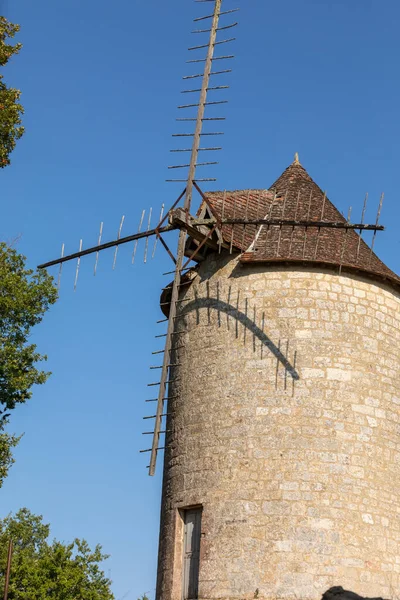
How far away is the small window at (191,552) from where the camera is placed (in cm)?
1366

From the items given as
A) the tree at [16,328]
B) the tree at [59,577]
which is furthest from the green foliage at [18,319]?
the tree at [59,577]

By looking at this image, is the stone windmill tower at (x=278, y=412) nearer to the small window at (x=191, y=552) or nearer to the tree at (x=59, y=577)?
the small window at (x=191, y=552)

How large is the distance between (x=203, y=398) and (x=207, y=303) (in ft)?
5.54

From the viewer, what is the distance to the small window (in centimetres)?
1366

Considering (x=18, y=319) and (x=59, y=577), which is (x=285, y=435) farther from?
(x=59, y=577)

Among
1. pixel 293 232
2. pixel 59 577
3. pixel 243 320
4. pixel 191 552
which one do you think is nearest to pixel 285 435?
pixel 243 320

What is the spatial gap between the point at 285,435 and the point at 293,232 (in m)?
3.75

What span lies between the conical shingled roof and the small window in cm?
425

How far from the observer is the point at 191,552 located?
45.6 ft

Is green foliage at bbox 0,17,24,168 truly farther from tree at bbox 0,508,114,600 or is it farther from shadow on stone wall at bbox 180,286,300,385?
tree at bbox 0,508,114,600

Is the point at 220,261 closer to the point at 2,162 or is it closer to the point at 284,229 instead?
the point at 284,229

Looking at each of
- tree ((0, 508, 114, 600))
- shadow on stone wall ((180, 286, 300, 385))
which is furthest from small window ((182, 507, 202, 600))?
tree ((0, 508, 114, 600))

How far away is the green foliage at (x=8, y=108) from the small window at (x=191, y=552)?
6.90 m

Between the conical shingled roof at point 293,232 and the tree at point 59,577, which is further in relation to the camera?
the tree at point 59,577
